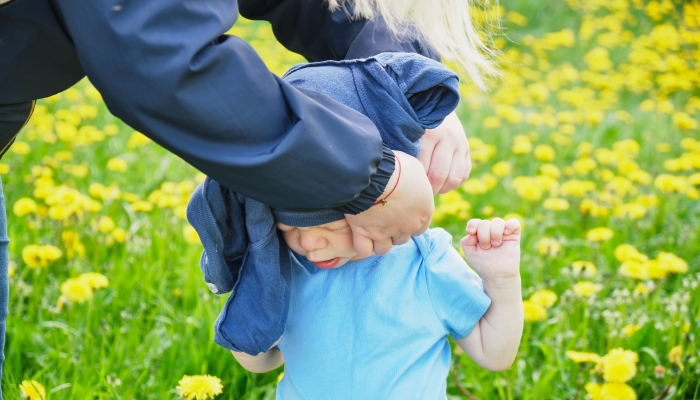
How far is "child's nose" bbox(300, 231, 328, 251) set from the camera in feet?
3.48

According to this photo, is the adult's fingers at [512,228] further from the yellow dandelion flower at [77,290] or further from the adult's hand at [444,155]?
the yellow dandelion flower at [77,290]

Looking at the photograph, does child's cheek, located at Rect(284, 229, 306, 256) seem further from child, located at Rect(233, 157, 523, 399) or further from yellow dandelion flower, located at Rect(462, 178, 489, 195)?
yellow dandelion flower, located at Rect(462, 178, 489, 195)

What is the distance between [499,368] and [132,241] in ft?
4.64

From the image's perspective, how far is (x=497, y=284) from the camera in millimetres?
1168

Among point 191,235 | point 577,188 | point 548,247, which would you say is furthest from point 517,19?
point 191,235

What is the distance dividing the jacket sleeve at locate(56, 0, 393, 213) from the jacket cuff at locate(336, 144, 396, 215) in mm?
26

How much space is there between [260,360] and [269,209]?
400mm

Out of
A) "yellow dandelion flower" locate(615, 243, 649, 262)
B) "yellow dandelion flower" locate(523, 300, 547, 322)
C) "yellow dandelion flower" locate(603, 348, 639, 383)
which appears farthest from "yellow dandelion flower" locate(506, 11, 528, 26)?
"yellow dandelion flower" locate(603, 348, 639, 383)

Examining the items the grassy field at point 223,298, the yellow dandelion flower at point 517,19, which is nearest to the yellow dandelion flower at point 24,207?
the grassy field at point 223,298

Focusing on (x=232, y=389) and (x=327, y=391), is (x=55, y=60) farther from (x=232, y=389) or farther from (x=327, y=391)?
(x=232, y=389)

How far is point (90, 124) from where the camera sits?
11.6 feet

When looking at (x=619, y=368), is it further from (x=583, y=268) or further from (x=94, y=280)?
(x=94, y=280)

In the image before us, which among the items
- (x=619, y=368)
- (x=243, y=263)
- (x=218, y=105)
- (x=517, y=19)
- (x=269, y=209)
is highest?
(x=218, y=105)

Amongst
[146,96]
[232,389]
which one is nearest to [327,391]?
[232,389]
